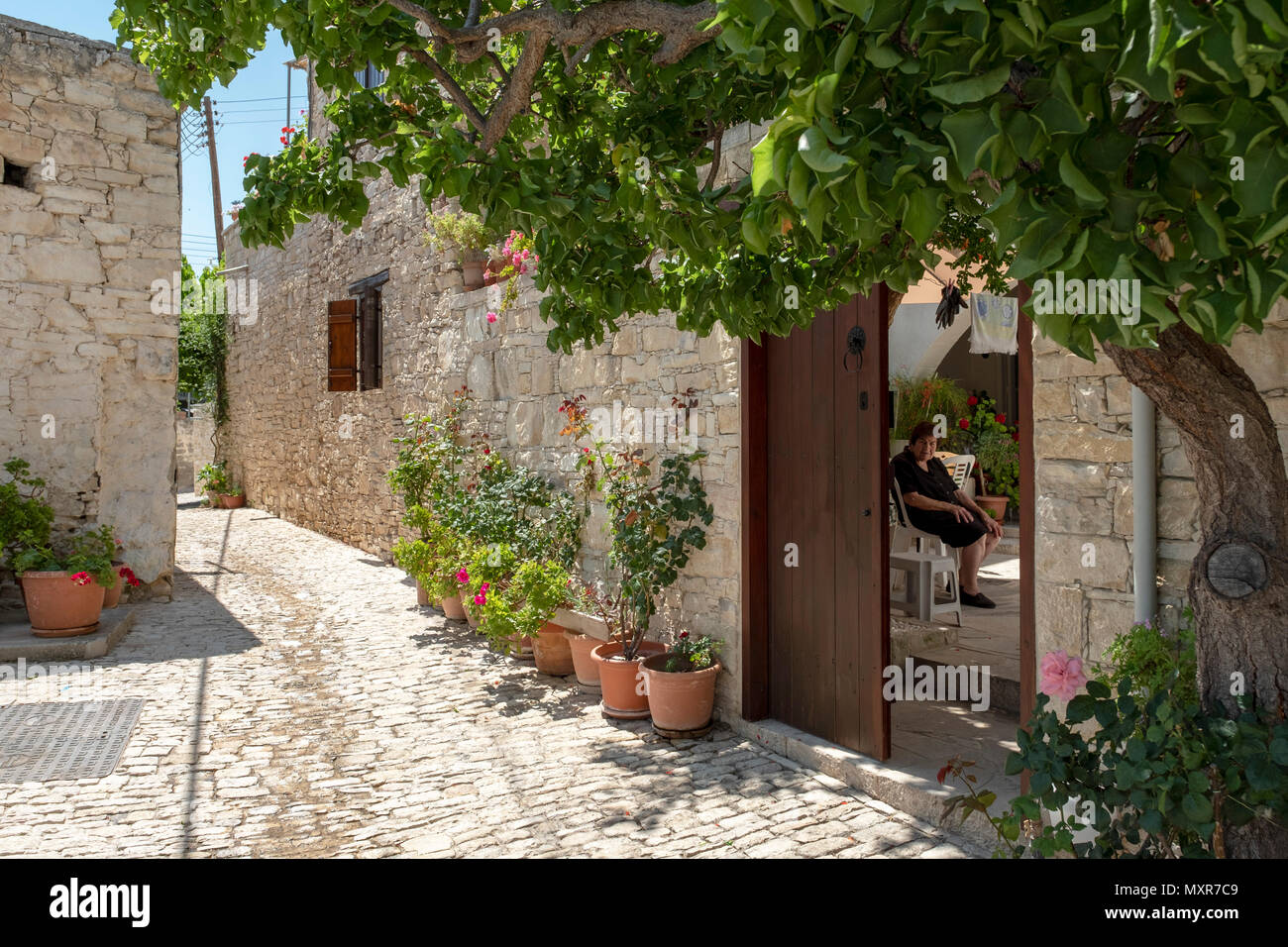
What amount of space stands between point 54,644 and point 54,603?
32 cm

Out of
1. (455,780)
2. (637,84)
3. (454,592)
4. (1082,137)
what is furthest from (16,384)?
(1082,137)

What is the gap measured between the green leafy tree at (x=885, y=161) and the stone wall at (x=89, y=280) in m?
5.07

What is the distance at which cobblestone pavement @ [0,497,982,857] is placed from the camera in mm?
3312

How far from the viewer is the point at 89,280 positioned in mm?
7305

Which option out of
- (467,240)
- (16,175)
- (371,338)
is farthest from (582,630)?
(16,175)

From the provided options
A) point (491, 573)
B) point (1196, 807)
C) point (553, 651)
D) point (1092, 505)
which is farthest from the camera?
point (491, 573)

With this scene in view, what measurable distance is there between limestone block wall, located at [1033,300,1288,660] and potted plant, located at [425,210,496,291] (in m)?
5.25

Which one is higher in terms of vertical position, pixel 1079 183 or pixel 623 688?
pixel 1079 183

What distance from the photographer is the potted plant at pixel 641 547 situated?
4809 millimetres

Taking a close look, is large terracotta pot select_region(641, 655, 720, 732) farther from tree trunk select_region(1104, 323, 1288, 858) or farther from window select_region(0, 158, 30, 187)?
window select_region(0, 158, 30, 187)

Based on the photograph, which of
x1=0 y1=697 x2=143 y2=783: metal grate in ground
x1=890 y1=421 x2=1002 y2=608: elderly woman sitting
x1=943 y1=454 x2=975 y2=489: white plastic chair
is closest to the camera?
x1=0 y1=697 x2=143 y2=783: metal grate in ground

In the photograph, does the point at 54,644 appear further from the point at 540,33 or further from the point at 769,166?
the point at 769,166

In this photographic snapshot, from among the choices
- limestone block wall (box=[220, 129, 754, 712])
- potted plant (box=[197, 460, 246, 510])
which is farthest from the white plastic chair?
potted plant (box=[197, 460, 246, 510])

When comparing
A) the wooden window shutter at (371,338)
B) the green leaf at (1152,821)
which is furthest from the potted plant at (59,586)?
the green leaf at (1152,821)
